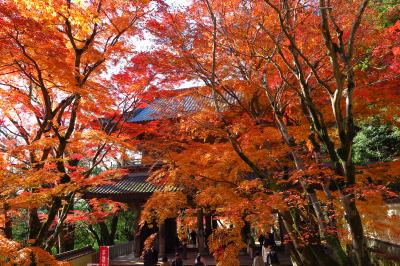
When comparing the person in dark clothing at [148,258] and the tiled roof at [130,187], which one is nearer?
the person in dark clothing at [148,258]

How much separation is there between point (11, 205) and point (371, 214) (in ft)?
30.5

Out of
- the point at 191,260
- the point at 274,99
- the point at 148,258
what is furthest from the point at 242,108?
the point at 191,260

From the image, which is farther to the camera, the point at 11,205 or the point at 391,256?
the point at 391,256

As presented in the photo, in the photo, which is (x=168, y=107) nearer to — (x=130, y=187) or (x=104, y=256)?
(x=130, y=187)

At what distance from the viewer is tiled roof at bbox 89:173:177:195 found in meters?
14.7

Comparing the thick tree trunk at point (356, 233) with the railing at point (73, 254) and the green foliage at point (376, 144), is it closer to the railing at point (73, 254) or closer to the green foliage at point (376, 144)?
the railing at point (73, 254)

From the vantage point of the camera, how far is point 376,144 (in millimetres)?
16266

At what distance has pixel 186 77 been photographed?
396 inches

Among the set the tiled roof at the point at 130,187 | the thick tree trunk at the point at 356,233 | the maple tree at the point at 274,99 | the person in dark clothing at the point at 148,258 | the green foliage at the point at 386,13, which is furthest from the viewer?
the tiled roof at the point at 130,187

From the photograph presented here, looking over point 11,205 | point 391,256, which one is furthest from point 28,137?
point 391,256

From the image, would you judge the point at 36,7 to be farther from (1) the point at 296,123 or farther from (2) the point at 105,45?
(1) the point at 296,123

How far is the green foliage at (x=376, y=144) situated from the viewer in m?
16.1

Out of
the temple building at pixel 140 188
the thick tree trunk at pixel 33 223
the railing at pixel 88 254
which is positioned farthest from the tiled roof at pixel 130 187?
the thick tree trunk at pixel 33 223

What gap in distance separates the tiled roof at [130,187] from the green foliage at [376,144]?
1059 cm
